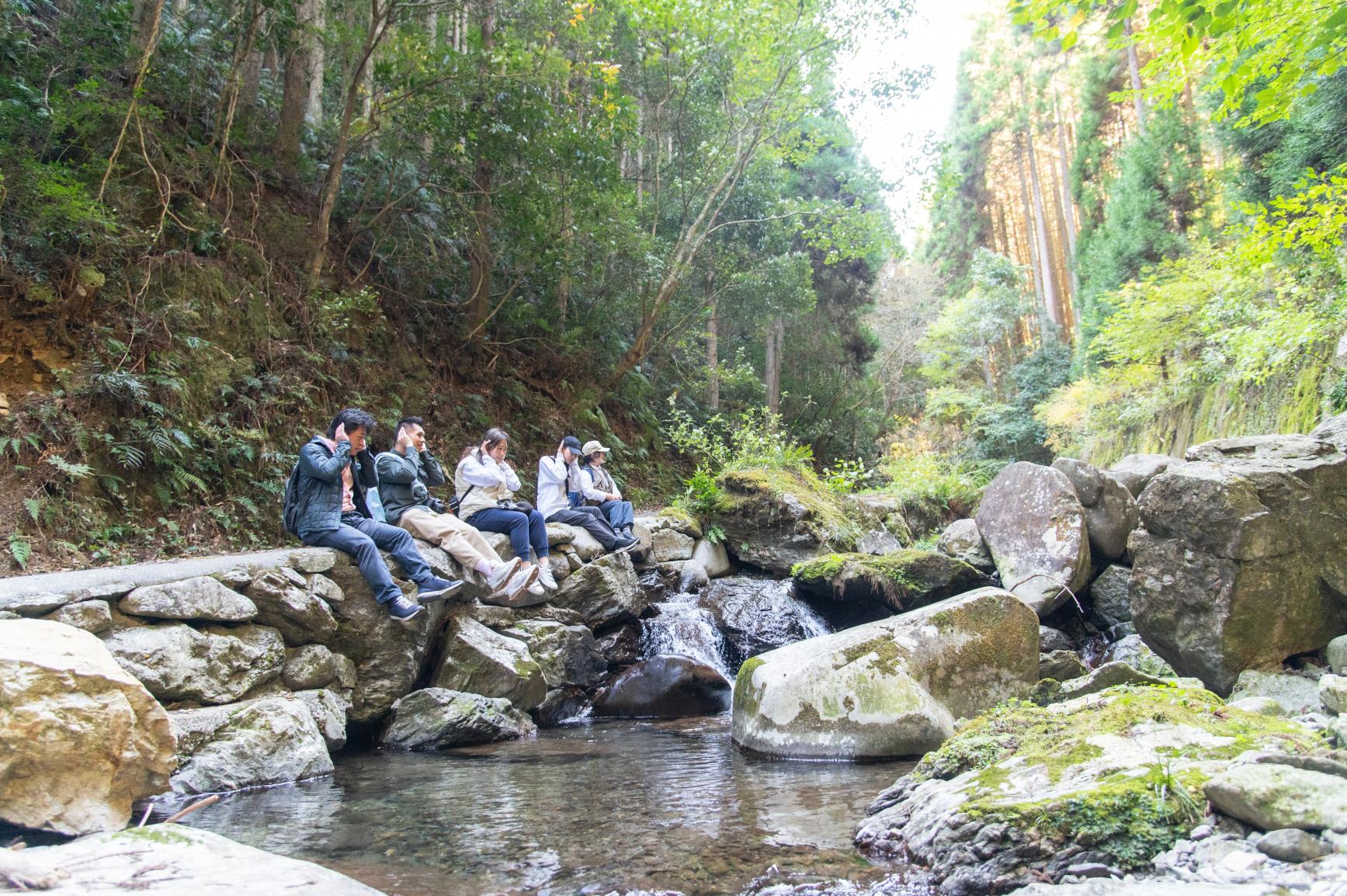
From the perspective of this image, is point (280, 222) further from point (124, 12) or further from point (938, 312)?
point (938, 312)

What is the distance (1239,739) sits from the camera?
353cm

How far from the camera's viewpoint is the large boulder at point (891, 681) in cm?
576

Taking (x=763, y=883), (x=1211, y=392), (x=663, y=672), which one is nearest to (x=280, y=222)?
(x=663, y=672)

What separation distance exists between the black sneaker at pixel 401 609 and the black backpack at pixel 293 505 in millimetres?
1062

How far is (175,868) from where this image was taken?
2.80 m

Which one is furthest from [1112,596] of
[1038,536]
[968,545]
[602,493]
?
[602,493]

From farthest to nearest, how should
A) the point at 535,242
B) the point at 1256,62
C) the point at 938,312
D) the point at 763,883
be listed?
1. the point at 938,312
2. the point at 535,242
3. the point at 1256,62
4. the point at 763,883

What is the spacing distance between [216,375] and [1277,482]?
33.8ft

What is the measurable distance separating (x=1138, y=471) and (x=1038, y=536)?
227 cm

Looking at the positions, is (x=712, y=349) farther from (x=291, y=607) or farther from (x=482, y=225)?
(x=291, y=607)

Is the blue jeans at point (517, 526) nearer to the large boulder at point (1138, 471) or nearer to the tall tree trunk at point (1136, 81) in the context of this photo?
the large boulder at point (1138, 471)

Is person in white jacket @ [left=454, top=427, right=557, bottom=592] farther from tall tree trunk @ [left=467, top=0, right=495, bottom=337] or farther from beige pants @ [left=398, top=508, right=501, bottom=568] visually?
tall tree trunk @ [left=467, top=0, right=495, bottom=337]

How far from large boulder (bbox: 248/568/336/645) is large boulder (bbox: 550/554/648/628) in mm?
2689

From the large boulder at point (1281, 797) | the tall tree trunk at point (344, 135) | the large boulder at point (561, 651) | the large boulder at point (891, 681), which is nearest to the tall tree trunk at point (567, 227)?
the tall tree trunk at point (344, 135)
